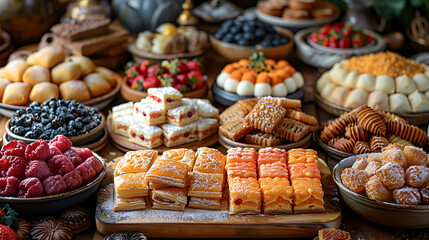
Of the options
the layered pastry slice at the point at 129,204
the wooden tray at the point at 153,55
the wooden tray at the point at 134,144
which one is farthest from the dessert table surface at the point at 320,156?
the wooden tray at the point at 153,55

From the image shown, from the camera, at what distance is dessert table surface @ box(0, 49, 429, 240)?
2.06m

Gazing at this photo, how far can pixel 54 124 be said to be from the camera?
2562 millimetres

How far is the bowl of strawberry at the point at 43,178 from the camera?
1.98 meters

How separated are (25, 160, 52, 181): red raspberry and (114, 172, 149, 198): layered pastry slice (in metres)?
0.31

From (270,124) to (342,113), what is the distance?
83cm

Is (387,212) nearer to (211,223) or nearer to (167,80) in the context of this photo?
(211,223)

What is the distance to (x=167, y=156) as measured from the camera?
7.51 ft

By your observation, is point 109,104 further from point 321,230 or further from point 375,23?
point 375,23

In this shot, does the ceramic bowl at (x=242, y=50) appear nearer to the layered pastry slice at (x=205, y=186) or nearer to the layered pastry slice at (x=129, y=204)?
the layered pastry slice at (x=205, y=186)

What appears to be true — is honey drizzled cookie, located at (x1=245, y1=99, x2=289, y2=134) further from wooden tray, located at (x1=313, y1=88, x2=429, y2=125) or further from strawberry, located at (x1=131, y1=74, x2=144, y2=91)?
strawberry, located at (x1=131, y1=74, x2=144, y2=91)

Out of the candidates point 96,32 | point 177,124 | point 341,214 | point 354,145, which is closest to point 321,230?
point 341,214

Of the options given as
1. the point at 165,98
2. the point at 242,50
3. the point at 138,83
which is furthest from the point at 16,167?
the point at 242,50

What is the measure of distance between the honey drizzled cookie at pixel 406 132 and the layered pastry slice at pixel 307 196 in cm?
79

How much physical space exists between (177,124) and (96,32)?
150cm
